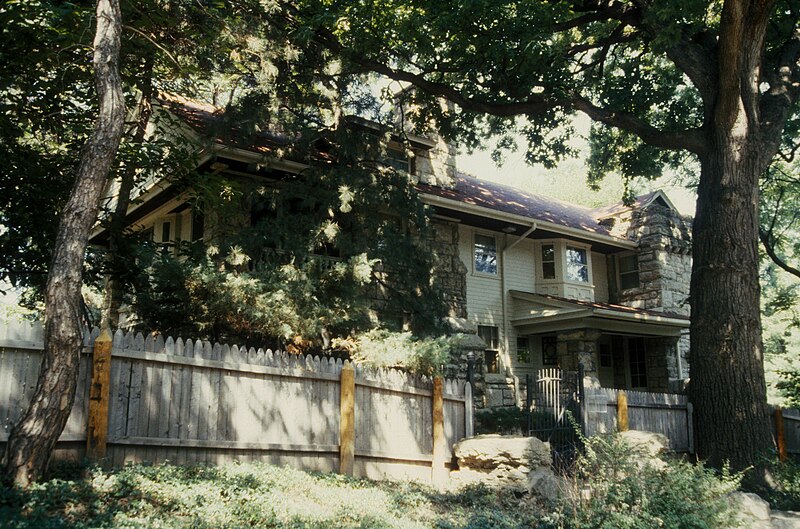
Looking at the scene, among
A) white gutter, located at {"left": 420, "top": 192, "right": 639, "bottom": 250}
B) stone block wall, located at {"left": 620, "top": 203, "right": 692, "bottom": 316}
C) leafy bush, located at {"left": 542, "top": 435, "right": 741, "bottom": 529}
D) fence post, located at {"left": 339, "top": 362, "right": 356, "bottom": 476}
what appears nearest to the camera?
leafy bush, located at {"left": 542, "top": 435, "right": 741, "bottom": 529}

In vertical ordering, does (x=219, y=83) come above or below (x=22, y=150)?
above

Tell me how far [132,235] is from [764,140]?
12310 mm

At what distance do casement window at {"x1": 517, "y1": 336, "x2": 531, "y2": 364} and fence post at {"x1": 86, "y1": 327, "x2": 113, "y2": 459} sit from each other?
1536cm

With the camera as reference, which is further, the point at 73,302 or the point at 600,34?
the point at 600,34

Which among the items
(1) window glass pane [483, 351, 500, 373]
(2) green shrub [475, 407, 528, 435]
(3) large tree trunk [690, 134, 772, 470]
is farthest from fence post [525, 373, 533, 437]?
(1) window glass pane [483, 351, 500, 373]

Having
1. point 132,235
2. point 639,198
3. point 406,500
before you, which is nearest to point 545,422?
point 406,500

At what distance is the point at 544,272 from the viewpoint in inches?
883

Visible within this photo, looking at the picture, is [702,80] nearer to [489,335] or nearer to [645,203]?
[489,335]

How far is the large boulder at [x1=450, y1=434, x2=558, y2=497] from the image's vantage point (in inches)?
407

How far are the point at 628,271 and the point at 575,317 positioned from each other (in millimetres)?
5552

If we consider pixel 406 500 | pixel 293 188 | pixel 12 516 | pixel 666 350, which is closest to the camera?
pixel 12 516

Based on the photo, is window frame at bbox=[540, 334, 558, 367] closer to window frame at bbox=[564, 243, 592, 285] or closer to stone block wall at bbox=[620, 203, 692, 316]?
window frame at bbox=[564, 243, 592, 285]

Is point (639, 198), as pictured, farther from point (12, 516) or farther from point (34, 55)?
point (12, 516)

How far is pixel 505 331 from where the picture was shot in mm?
20953
